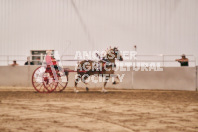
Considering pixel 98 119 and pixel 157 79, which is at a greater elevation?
pixel 157 79

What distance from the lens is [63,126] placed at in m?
6.25

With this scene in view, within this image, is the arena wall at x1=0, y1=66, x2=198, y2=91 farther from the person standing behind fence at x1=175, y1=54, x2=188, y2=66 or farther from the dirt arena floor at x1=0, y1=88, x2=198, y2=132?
the dirt arena floor at x1=0, y1=88, x2=198, y2=132

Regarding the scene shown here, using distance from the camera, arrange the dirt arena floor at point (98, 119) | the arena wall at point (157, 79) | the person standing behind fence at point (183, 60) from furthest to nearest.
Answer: the person standing behind fence at point (183, 60) < the arena wall at point (157, 79) < the dirt arena floor at point (98, 119)

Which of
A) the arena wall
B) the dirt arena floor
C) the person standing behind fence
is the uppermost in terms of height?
the person standing behind fence

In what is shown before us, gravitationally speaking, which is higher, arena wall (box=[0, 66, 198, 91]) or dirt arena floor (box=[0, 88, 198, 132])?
arena wall (box=[0, 66, 198, 91])

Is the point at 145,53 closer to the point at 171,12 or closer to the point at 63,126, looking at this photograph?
the point at 171,12

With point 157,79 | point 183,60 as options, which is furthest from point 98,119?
point 183,60

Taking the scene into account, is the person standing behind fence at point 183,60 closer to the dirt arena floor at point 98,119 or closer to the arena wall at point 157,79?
the arena wall at point 157,79

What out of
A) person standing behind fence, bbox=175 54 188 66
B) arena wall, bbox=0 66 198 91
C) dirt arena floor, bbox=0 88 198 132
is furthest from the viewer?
person standing behind fence, bbox=175 54 188 66

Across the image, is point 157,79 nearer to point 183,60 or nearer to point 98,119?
point 183,60

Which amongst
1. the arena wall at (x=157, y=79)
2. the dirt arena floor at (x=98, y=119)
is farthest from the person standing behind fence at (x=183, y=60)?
the dirt arena floor at (x=98, y=119)

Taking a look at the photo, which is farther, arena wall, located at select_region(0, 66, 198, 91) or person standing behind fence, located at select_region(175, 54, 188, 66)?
person standing behind fence, located at select_region(175, 54, 188, 66)

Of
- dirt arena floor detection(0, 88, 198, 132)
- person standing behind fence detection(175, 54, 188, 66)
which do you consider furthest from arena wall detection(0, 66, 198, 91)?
dirt arena floor detection(0, 88, 198, 132)

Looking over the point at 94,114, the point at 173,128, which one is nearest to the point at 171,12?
the point at 94,114
